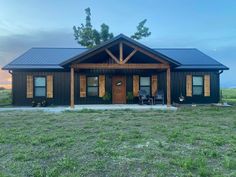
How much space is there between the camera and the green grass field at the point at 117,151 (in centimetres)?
407

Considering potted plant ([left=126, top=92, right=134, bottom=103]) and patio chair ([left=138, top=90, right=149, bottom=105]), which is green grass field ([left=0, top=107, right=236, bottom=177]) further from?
potted plant ([left=126, top=92, right=134, bottom=103])

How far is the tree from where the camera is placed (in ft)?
90.9

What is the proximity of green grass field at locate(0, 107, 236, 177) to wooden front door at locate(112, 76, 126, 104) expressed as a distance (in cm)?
817

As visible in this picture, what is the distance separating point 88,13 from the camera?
28219mm

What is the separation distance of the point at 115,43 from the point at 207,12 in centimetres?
1481

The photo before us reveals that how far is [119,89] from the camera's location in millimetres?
15883

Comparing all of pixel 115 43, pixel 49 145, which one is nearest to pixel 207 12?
pixel 115 43

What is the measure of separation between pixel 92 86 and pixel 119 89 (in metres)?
1.72

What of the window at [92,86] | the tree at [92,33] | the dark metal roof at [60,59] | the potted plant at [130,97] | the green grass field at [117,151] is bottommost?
the green grass field at [117,151]

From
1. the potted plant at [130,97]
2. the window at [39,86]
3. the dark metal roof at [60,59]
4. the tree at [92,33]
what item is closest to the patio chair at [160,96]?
the potted plant at [130,97]

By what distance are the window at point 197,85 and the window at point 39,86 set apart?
9.55 metres

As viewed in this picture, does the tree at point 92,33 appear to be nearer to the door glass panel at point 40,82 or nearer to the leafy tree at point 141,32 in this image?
the leafy tree at point 141,32

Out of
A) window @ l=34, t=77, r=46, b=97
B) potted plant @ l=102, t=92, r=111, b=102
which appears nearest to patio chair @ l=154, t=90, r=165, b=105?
potted plant @ l=102, t=92, r=111, b=102

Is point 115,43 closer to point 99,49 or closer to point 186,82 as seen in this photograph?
point 99,49
